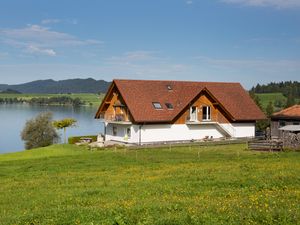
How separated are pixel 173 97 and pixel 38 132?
24777 mm

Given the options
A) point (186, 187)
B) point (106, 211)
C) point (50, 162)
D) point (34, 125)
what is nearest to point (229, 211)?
point (106, 211)

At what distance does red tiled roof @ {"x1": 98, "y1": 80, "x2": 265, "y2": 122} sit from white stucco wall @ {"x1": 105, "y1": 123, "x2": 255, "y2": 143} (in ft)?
4.09

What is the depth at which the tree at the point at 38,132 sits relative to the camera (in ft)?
211

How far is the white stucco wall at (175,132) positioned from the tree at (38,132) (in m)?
16.2

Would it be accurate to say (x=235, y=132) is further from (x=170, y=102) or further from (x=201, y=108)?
(x=170, y=102)

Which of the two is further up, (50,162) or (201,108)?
(201,108)

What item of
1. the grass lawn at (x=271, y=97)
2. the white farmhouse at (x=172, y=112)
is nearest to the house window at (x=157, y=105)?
the white farmhouse at (x=172, y=112)

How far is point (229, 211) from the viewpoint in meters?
10.1

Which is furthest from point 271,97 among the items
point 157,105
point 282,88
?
point 157,105

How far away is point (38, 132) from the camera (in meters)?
64.8

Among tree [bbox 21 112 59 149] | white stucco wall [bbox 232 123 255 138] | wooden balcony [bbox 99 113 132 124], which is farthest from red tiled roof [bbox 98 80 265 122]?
tree [bbox 21 112 59 149]

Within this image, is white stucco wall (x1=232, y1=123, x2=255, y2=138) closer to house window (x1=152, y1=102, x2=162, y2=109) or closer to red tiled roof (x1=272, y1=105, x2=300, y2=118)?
red tiled roof (x1=272, y1=105, x2=300, y2=118)

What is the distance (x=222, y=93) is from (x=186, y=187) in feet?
132

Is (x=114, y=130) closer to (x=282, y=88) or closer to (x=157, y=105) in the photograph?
(x=157, y=105)
